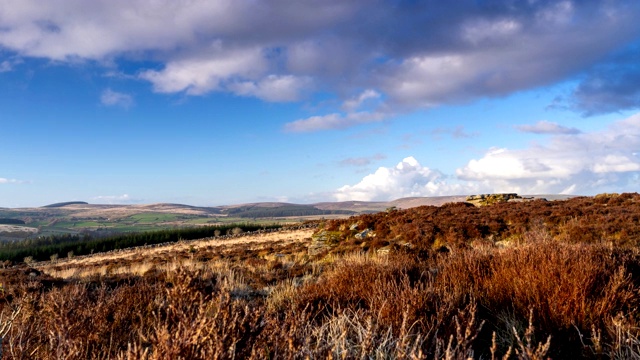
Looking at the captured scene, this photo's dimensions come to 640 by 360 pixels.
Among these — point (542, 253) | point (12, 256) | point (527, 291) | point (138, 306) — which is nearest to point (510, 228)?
point (542, 253)

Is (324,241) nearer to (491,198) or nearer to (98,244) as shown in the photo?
(491,198)

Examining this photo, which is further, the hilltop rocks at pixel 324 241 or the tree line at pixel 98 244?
the tree line at pixel 98 244

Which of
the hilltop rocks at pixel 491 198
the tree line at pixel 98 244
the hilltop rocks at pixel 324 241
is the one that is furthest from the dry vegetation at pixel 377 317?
the tree line at pixel 98 244

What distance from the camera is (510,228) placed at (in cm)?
1531

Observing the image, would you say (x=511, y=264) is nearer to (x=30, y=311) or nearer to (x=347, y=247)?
(x=30, y=311)

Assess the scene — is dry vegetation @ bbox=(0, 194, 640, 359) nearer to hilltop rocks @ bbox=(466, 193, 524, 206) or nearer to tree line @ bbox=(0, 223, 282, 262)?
hilltop rocks @ bbox=(466, 193, 524, 206)

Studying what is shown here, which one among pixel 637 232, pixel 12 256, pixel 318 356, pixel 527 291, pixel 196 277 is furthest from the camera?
pixel 12 256

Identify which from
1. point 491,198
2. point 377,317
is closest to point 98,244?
point 491,198

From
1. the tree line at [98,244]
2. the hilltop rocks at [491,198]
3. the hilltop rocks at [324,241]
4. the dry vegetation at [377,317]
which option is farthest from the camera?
the tree line at [98,244]

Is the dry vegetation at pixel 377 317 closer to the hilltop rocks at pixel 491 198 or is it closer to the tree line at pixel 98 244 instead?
the hilltop rocks at pixel 491 198

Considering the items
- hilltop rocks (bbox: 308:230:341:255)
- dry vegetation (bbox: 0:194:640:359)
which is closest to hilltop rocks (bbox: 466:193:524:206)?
hilltop rocks (bbox: 308:230:341:255)

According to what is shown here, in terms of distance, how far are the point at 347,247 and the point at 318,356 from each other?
13.1 metres

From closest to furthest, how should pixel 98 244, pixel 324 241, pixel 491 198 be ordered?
pixel 324 241
pixel 491 198
pixel 98 244

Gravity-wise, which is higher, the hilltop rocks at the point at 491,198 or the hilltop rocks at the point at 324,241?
the hilltop rocks at the point at 491,198
